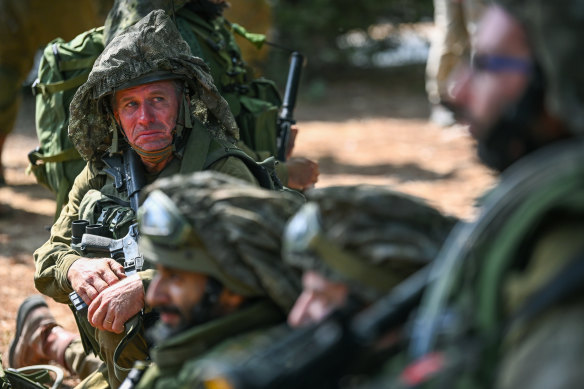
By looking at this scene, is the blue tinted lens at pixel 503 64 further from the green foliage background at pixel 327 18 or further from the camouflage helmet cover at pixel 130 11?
the green foliage background at pixel 327 18

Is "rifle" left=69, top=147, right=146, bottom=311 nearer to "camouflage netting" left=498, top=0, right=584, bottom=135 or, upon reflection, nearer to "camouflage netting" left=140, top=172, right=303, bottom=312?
"camouflage netting" left=140, top=172, right=303, bottom=312

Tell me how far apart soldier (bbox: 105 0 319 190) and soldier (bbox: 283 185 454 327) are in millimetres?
2665

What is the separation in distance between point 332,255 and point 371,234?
0.10m

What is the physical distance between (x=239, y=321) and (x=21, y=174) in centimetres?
743

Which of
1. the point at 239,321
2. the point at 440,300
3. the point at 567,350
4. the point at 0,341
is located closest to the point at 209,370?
the point at 239,321

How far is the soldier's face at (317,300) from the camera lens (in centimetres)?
211

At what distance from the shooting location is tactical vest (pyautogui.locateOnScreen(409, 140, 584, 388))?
1.72 metres

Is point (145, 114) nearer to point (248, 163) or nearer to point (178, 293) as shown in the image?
point (248, 163)

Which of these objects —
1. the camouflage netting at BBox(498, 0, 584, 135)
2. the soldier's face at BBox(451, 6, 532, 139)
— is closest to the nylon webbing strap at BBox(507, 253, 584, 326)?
the camouflage netting at BBox(498, 0, 584, 135)

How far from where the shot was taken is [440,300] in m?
1.82

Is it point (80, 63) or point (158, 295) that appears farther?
point (80, 63)

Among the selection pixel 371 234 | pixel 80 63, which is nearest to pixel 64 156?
pixel 80 63

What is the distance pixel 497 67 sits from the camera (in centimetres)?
191

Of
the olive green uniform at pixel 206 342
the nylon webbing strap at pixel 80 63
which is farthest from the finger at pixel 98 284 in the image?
the nylon webbing strap at pixel 80 63
